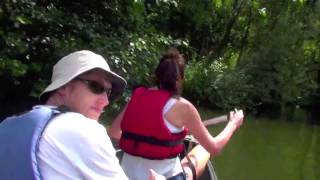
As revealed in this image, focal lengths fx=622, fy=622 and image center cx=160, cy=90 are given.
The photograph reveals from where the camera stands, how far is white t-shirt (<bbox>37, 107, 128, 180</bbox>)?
1629 mm

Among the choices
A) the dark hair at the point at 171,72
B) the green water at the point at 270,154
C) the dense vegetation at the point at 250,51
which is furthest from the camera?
the dense vegetation at the point at 250,51

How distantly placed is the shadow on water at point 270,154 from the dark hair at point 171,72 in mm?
5247

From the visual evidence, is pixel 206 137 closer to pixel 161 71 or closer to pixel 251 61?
pixel 161 71

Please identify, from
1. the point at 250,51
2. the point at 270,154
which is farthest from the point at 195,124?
the point at 250,51

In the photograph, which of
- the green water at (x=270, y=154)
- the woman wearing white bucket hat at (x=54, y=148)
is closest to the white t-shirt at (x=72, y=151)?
the woman wearing white bucket hat at (x=54, y=148)

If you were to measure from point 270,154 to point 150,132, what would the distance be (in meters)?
7.67

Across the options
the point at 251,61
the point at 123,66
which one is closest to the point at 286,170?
the point at 123,66

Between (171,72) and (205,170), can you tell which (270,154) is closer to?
(205,170)

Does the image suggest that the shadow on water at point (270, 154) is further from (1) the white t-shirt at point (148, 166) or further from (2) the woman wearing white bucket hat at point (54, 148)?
(2) the woman wearing white bucket hat at point (54, 148)

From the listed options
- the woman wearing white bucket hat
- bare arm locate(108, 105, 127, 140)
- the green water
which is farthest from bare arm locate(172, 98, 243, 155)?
the green water

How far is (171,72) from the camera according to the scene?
2988mm

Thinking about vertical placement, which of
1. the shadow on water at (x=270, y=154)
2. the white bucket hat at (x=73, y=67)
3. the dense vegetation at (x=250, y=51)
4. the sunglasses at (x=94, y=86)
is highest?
the white bucket hat at (x=73, y=67)

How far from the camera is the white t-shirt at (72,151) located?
1629 millimetres

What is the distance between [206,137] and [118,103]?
281cm
